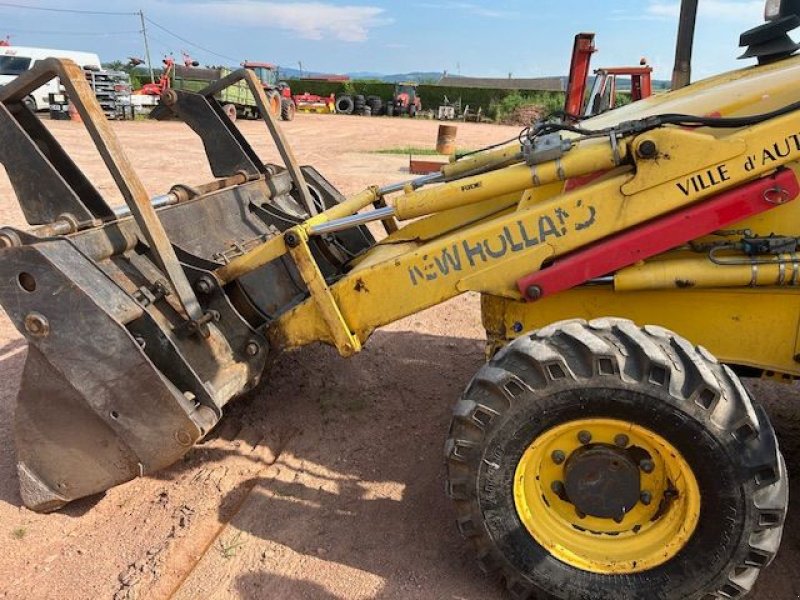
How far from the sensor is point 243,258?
342 cm

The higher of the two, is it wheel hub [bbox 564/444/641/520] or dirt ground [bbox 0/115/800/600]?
wheel hub [bbox 564/444/641/520]

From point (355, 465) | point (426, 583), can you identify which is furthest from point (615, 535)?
point (355, 465)

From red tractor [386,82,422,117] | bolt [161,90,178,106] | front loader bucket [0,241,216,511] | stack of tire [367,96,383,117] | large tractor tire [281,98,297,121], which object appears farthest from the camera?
stack of tire [367,96,383,117]

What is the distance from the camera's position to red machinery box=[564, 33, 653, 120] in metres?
8.19

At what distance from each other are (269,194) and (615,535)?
336 centimetres

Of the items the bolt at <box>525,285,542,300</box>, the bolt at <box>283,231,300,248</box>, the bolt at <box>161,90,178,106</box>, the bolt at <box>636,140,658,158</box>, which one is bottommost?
the bolt at <box>525,285,542,300</box>

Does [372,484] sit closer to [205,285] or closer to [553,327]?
[205,285]

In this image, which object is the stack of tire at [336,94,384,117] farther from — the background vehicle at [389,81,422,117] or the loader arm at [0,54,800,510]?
the loader arm at [0,54,800,510]

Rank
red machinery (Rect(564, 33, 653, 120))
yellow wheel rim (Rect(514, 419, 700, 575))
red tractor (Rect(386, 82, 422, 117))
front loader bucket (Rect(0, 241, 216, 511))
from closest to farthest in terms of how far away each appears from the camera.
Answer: yellow wheel rim (Rect(514, 419, 700, 575)), front loader bucket (Rect(0, 241, 216, 511)), red machinery (Rect(564, 33, 653, 120)), red tractor (Rect(386, 82, 422, 117))

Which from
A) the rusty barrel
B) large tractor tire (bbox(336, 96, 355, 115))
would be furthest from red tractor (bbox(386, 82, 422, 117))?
the rusty barrel

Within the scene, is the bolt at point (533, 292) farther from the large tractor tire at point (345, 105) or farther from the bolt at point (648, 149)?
the large tractor tire at point (345, 105)

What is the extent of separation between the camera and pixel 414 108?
41.3 metres

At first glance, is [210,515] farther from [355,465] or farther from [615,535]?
[615,535]

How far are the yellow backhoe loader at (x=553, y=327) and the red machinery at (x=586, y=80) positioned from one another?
472cm
